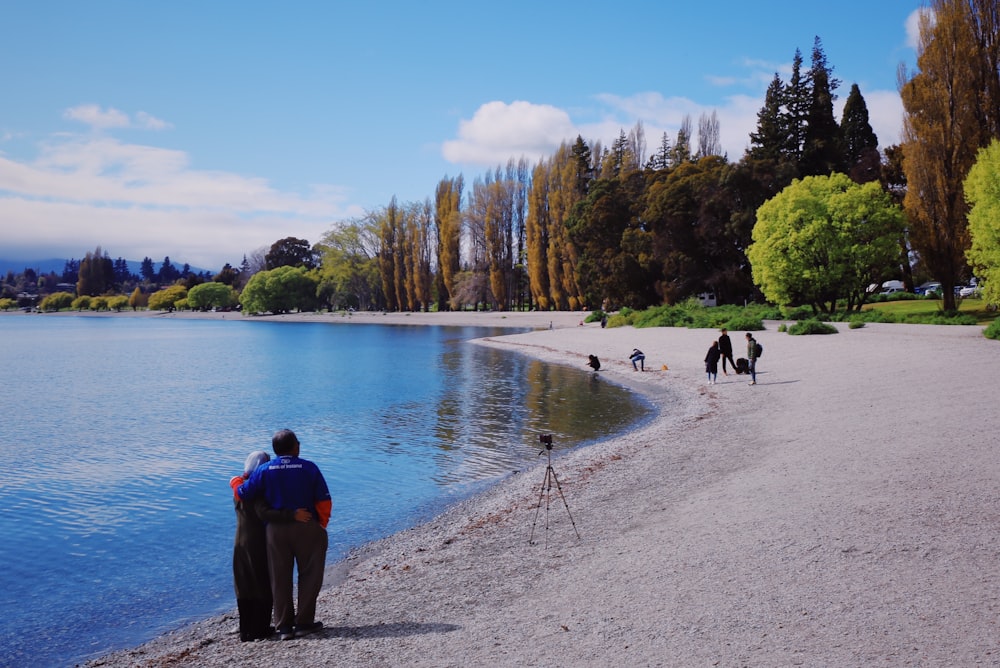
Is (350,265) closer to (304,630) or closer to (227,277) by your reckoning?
(227,277)

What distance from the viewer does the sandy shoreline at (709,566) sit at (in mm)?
5348

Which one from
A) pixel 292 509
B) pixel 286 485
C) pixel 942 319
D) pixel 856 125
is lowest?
pixel 292 509

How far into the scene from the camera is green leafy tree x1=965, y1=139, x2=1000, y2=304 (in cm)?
2794

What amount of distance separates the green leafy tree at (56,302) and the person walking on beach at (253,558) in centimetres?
19066

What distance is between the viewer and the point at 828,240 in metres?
39.2

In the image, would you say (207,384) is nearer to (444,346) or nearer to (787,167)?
(444,346)

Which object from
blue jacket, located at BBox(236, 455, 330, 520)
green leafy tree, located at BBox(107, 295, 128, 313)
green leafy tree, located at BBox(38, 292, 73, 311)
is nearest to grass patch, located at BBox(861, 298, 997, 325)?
blue jacket, located at BBox(236, 455, 330, 520)

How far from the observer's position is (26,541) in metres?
11.0

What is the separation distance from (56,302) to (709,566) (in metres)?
194

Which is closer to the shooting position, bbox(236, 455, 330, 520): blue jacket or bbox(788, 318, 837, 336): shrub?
bbox(236, 455, 330, 520): blue jacket

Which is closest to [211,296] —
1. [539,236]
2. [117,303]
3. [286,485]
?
[117,303]

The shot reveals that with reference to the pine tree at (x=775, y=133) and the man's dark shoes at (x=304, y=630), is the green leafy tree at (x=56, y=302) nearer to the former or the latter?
the pine tree at (x=775, y=133)

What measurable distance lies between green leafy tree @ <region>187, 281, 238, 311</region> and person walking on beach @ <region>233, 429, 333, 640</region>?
144m

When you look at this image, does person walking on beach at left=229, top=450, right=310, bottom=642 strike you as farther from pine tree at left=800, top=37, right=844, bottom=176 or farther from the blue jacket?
pine tree at left=800, top=37, right=844, bottom=176
